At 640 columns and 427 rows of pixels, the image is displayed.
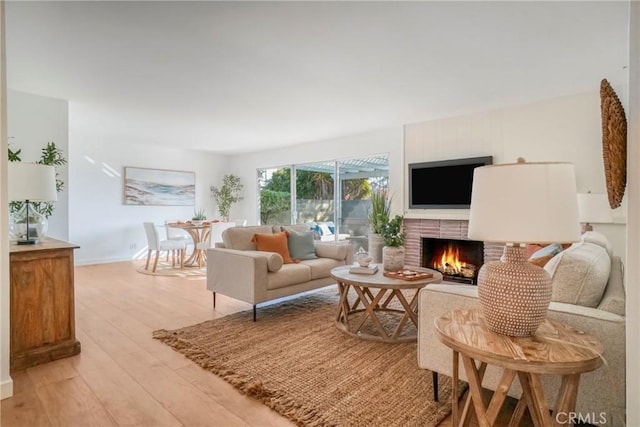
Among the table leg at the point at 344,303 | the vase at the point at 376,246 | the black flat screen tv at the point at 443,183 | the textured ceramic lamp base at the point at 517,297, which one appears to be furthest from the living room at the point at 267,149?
the table leg at the point at 344,303

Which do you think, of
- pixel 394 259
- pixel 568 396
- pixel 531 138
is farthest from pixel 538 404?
pixel 531 138

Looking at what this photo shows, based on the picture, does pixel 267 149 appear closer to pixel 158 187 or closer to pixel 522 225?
pixel 158 187

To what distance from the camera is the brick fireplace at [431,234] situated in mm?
4590

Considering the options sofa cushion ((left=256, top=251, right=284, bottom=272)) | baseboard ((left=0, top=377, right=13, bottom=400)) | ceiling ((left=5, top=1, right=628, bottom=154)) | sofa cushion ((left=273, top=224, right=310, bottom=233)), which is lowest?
baseboard ((left=0, top=377, right=13, bottom=400))

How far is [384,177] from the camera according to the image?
226 inches

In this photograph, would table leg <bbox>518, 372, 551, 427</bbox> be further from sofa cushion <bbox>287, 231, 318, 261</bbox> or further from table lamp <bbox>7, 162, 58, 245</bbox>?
table lamp <bbox>7, 162, 58, 245</bbox>

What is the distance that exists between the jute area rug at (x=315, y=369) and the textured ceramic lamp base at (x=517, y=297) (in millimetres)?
742

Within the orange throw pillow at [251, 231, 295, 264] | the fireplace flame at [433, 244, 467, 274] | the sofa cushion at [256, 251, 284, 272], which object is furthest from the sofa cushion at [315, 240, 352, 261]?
the fireplace flame at [433, 244, 467, 274]

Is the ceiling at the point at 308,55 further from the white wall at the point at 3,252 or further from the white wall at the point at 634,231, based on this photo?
the white wall at the point at 634,231

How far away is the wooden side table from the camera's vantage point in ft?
3.54

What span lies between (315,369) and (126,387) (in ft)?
3.65

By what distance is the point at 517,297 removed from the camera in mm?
1225

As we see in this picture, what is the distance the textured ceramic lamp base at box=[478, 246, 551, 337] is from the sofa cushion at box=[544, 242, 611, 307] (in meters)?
0.34

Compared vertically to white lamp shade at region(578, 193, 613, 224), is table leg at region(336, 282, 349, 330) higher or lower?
lower
